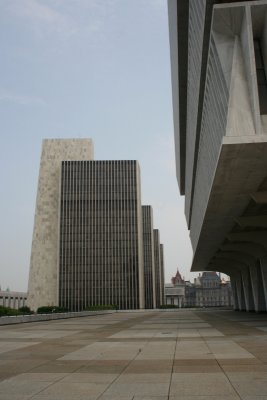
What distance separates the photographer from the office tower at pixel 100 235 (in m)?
98.5

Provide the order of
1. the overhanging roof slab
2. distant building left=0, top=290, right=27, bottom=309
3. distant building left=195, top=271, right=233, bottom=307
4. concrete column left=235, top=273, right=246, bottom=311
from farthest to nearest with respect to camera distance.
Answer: distant building left=195, top=271, right=233, bottom=307 → distant building left=0, top=290, right=27, bottom=309 → concrete column left=235, top=273, right=246, bottom=311 → the overhanging roof slab

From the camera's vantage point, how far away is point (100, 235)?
103 metres

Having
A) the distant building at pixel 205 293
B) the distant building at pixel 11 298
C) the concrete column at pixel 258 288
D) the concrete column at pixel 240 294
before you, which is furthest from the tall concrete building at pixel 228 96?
the distant building at pixel 205 293

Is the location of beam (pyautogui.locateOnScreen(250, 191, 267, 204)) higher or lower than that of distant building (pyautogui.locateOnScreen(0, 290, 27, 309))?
lower

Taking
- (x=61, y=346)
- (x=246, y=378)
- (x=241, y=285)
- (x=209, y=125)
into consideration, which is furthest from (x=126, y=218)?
(x=246, y=378)

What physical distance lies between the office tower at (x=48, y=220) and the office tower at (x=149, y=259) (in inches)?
1050

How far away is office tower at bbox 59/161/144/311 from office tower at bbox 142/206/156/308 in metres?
10.8

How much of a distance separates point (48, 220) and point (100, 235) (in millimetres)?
13401

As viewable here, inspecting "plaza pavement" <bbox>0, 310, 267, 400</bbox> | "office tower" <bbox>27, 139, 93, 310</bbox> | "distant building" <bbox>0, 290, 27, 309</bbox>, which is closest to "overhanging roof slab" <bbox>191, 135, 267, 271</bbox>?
"plaza pavement" <bbox>0, 310, 267, 400</bbox>

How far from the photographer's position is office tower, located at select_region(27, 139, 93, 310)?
318 ft

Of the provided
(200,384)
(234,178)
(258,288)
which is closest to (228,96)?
(234,178)

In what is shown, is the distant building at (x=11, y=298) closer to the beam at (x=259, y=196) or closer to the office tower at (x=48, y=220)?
the office tower at (x=48, y=220)

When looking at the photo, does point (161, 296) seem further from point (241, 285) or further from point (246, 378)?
point (246, 378)

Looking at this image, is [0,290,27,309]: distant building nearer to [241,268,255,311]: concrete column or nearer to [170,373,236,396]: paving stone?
[241,268,255,311]: concrete column
